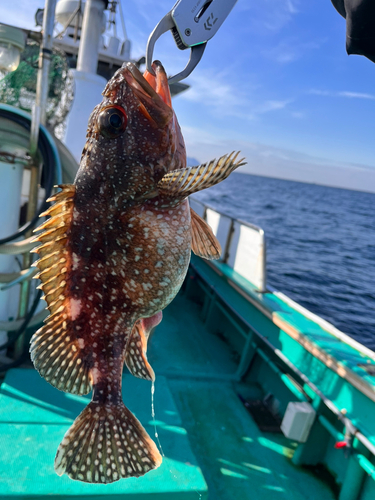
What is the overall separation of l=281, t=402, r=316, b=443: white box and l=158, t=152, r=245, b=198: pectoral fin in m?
3.52

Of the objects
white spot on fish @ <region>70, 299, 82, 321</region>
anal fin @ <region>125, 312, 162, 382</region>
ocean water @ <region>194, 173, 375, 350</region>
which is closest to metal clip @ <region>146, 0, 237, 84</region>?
white spot on fish @ <region>70, 299, 82, 321</region>

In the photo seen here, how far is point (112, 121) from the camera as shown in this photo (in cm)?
168

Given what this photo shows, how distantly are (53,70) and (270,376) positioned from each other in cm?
562

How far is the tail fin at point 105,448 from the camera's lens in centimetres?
168

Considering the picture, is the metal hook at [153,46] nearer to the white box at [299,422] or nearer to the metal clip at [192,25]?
the metal clip at [192,25]

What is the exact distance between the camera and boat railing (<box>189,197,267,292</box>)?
234 inches

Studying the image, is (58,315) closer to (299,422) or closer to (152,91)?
(152,91)

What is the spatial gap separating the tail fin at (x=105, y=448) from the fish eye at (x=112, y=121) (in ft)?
4.36

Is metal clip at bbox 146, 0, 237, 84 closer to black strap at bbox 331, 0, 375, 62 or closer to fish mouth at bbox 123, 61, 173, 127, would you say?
fish mouth at bbox 123, 61, 173, 127

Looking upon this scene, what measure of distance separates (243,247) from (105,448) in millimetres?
5039

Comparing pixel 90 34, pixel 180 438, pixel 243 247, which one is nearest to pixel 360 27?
pixel 180 438

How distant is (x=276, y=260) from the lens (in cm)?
2264

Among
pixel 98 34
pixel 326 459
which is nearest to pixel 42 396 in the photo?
pixel 326 459

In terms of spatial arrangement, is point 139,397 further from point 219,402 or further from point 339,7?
point 339,7
